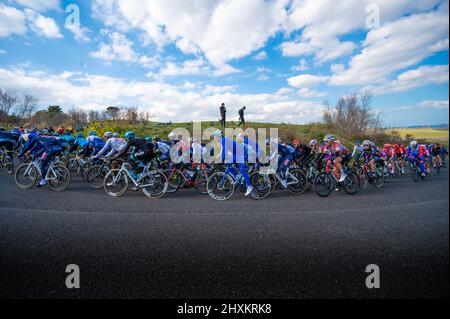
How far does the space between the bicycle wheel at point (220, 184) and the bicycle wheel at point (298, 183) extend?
218 centimetres

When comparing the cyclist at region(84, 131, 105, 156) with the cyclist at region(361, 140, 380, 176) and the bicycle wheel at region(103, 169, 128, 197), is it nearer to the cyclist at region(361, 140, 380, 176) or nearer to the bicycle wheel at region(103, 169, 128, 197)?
the bicycle wheel at region(103, 169, 128, 197)

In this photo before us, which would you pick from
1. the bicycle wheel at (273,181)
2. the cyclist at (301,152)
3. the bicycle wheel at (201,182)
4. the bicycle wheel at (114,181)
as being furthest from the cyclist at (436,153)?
the bicycle wheel at (114,181)

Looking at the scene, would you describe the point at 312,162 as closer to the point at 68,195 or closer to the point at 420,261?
the point at 420,261

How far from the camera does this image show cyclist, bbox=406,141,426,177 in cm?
1013

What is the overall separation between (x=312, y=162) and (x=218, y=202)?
14.6 ft

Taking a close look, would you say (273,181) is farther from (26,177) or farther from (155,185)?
(26,177)

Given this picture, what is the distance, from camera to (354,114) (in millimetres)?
31031

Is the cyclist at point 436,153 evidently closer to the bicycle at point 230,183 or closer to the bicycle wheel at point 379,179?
the bicycle wheel at point 379,179

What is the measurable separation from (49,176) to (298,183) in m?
8.46

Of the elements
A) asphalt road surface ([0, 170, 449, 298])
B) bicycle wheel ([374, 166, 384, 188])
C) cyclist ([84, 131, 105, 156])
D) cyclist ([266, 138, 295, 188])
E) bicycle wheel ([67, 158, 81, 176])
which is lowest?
asphalt road surface ([0, 170, 449, 298])

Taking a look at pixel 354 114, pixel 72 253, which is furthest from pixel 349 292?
pixel 354 114

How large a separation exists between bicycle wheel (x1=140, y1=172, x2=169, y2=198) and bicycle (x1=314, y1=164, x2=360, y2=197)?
16.1 feet

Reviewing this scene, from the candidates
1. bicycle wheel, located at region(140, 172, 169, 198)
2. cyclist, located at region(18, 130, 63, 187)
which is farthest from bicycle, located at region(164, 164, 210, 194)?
cyclist, located at region(18, 130, 63, 187)

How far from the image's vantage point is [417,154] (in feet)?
33.8
